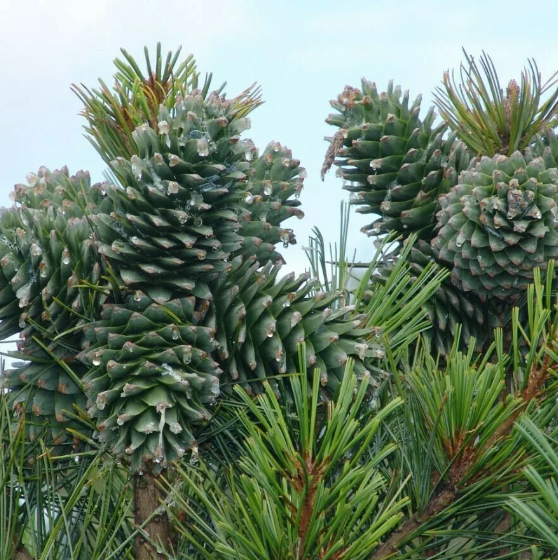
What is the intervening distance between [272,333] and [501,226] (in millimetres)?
316

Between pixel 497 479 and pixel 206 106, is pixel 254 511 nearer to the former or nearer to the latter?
pixel 497 479

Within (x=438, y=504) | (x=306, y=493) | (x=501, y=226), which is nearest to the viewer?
(x=306, y=493)

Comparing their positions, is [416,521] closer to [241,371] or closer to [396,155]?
[241,371]

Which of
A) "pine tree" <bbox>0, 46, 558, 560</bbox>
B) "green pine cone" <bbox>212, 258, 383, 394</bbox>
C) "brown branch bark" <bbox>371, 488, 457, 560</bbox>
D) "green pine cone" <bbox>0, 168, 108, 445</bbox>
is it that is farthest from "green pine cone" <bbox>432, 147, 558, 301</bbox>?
"green pine cone" <bbox>0, 168, 108, 445</bbox>

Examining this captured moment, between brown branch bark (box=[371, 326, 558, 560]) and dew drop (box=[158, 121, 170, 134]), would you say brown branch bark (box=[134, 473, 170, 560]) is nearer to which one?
brown branch bark (box=[371, 326, 558, 560])

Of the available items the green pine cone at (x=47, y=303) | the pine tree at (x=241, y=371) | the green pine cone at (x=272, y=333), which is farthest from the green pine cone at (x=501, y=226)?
the green pine cone at (x=47, y=303)

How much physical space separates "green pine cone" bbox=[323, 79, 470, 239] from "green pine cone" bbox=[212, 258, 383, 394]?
24cm

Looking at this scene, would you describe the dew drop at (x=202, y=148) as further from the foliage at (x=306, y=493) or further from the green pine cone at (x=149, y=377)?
the foliage at (x=306, y=493)

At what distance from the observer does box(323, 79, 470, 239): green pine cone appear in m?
1.00

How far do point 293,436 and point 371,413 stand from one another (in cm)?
8

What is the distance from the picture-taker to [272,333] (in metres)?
0.77

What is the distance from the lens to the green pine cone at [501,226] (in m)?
0.91

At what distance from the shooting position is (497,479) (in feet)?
2.27

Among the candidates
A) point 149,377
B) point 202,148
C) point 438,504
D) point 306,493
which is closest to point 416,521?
point 438,504
